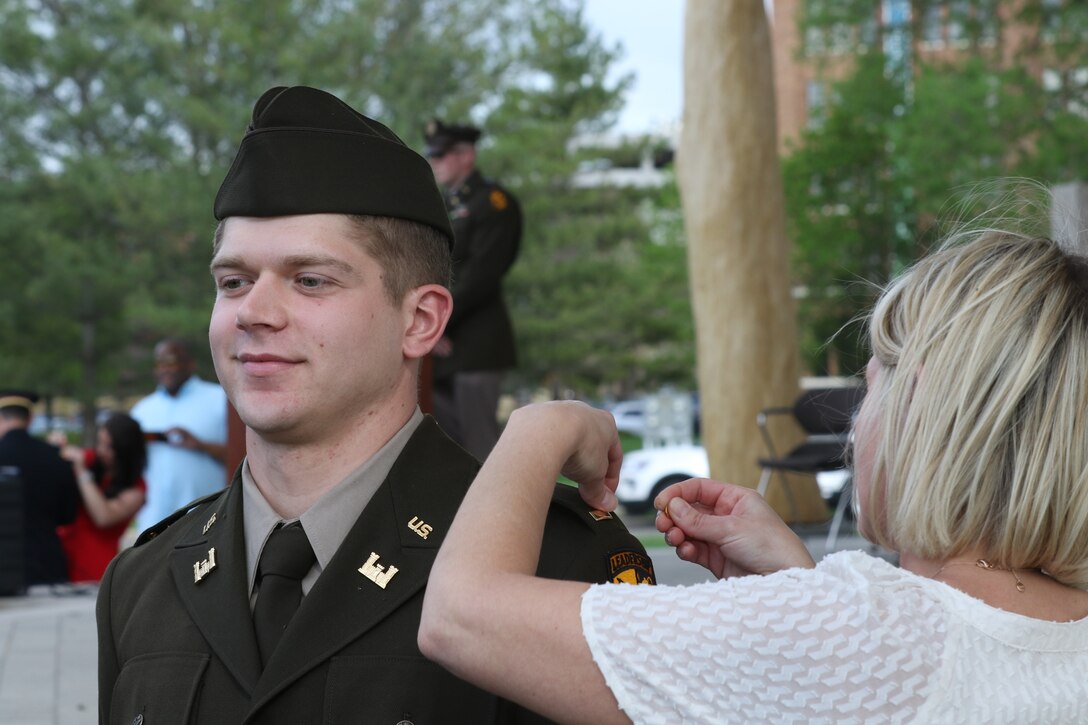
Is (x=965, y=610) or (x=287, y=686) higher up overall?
(x=965, y=610)

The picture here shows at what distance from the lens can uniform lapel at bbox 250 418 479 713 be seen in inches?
81.1

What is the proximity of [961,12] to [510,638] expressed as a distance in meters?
27.9

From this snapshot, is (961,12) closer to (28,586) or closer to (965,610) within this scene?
(28,586)

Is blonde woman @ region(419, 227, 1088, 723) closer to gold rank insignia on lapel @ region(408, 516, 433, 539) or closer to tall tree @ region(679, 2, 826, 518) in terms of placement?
gold rank insignia on lapel @ region(408, 516, 433, 539)

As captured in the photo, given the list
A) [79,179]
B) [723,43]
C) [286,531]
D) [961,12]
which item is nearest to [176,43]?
[79,179]

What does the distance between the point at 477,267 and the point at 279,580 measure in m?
5.94

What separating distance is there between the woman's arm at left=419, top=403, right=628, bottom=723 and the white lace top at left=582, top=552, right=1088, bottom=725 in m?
0.03

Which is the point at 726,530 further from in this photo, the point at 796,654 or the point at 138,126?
the point at 138,126

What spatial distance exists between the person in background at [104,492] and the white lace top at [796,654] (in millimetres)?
8798

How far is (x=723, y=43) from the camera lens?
35.5ft

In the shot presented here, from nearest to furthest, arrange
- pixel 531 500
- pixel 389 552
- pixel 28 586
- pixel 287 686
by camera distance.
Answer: pixel 531 500 < pixel 287 686 < pixel 389 552 < pixel 28 586

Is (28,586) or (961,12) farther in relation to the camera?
(961,12)

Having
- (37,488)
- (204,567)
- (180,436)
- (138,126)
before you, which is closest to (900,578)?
(204,567)

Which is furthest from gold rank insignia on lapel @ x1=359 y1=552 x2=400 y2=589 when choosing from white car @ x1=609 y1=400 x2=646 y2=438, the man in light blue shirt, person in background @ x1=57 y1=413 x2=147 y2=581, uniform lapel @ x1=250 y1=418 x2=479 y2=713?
white car @ x1=609 y1=400 x2=646 y2=438
